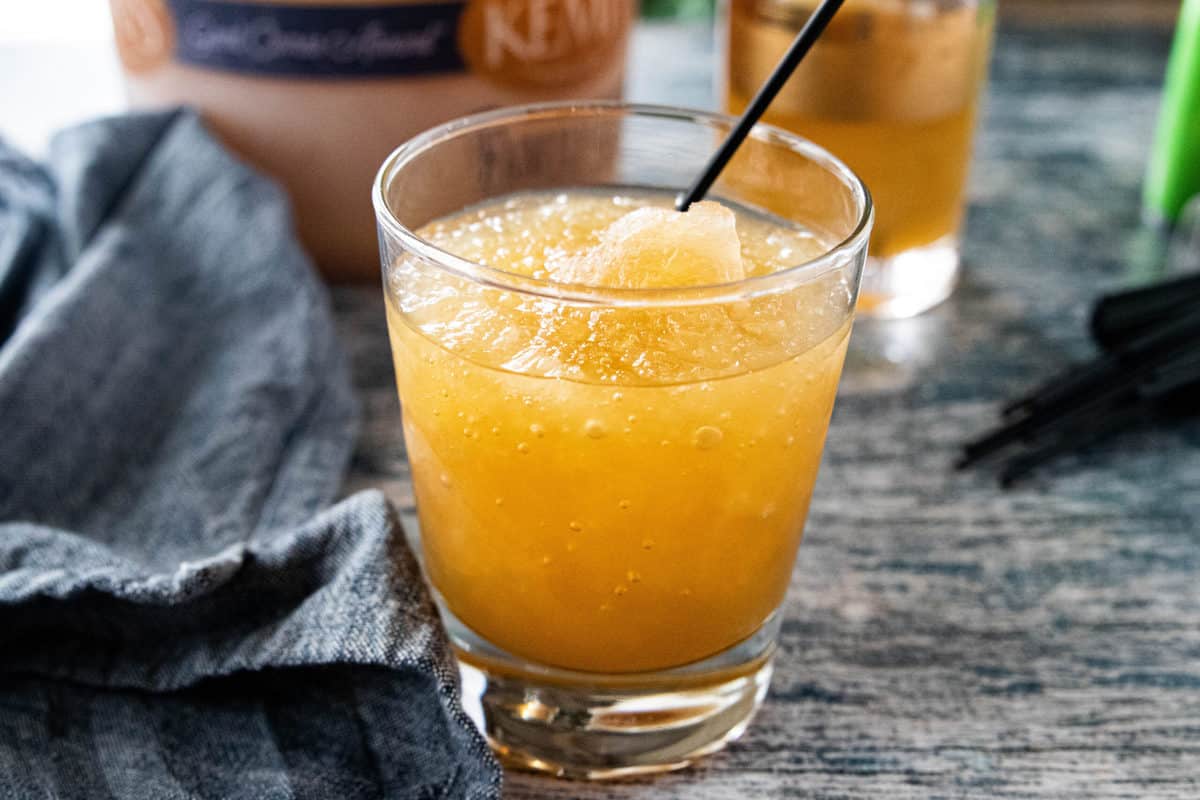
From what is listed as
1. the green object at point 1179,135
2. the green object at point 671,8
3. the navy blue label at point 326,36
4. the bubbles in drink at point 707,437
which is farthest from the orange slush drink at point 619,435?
the green object at point 671,8

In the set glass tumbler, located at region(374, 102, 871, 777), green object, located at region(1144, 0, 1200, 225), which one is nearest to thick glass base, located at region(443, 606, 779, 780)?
glass tumbler, located at region(374, 102, 871, 777)

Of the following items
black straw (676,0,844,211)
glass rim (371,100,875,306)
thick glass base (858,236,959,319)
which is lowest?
thick glass base (858,236,959,319)

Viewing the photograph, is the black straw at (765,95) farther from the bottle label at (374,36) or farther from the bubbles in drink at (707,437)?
the bottle label at (374,36)

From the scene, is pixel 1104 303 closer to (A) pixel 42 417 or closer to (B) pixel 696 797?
(B) pixel 696 797

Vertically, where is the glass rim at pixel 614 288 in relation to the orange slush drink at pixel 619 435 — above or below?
above

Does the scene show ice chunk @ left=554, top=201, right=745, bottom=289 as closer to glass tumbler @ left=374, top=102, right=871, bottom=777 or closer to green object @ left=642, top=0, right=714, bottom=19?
glass tumbler @ left=374, top=102, right=871, bottom=777

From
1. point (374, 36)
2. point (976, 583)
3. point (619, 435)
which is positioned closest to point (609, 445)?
point (619, 435)

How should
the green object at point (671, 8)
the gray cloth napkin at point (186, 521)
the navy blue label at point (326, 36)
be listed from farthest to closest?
the green object at point (671, 8) → the navy blue label at point (326, 36) → the gray cloth napkin at point (186, 521)

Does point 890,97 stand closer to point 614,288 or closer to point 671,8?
point 614,288
